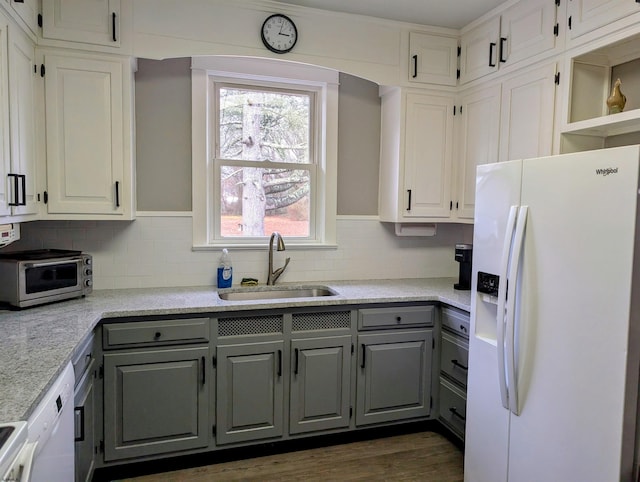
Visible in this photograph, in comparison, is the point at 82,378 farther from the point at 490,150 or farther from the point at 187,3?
the point at 490,150

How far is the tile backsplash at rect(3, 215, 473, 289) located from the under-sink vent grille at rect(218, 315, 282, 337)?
0.63m

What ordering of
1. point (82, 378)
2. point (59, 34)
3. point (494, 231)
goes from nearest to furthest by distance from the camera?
point (82, 378) < point (494, 231) < point (59, 34)

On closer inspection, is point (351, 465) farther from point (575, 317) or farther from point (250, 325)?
point (575, 317)

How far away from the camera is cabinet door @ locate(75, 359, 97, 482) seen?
181cm

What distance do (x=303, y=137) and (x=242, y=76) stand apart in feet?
1.95

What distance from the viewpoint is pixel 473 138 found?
9.86 feet

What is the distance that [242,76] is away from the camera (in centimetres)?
296

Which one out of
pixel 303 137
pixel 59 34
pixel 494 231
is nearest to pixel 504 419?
pixel 494 231

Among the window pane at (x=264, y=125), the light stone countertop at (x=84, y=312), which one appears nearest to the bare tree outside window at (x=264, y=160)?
the window pane at (x=264, y=125)

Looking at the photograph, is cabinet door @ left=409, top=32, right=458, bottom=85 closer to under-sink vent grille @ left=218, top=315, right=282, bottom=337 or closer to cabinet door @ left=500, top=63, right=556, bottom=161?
cabinet door @ left=500, top=63, right=556, bottom=161

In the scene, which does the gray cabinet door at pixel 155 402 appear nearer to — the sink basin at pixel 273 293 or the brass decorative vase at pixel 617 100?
the sink basin at pixel 273 293

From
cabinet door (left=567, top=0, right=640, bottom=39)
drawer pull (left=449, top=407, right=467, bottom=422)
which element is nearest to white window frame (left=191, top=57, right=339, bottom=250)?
drawer pull (left=449, top=407, right=467, bottom=422)

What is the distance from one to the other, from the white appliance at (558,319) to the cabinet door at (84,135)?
1994mm

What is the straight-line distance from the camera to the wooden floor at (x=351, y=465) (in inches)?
92.2
